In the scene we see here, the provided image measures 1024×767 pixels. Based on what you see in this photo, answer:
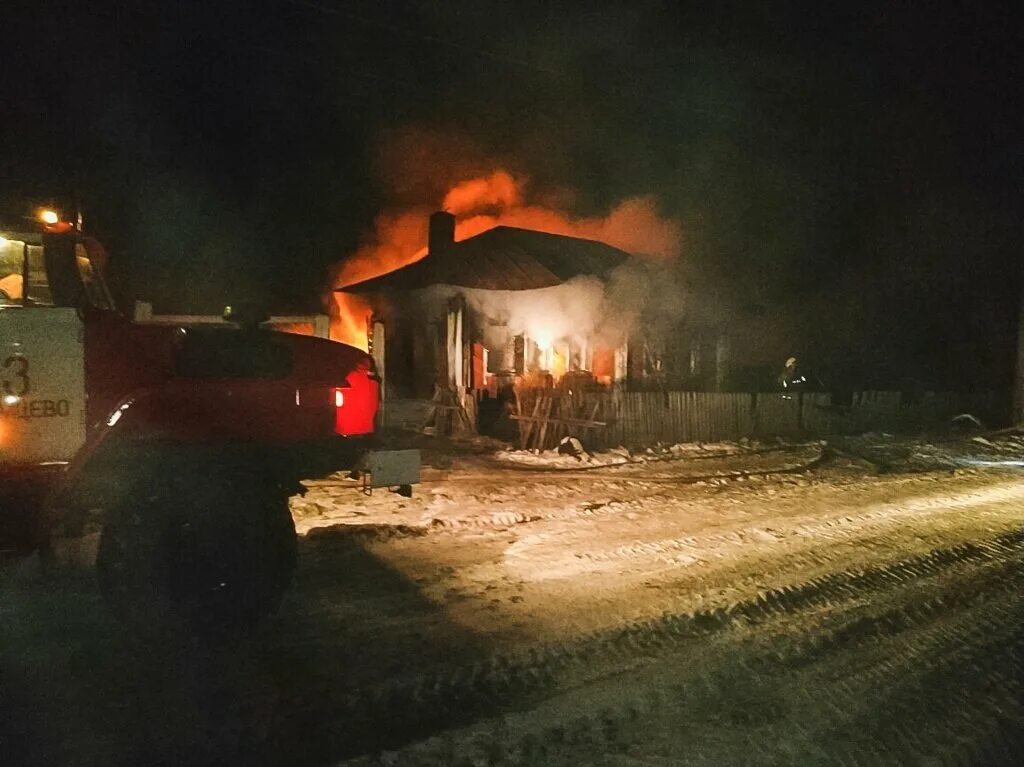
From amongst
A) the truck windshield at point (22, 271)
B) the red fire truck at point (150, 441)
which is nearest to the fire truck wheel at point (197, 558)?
the red fire truck at point (150, 441)

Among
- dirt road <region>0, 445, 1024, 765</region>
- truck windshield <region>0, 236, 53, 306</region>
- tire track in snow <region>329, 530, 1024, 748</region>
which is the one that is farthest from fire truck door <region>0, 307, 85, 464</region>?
tire track in snow <region>329, 530, 1024, 748</region>

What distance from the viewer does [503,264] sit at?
19.3 metres

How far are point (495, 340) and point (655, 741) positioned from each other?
1555 centimetres

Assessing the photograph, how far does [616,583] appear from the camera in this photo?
6289mm

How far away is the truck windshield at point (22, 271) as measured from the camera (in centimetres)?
505

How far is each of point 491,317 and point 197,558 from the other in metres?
14.3

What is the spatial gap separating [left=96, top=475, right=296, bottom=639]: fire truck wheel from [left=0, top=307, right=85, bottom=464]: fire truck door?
757 millimetres

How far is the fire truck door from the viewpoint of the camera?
4.80 m

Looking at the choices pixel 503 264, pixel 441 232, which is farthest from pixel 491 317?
pixel 441 232

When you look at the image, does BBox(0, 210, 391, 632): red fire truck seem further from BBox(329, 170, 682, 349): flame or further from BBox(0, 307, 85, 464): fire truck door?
BBox(329, 170, 682, 349): flame

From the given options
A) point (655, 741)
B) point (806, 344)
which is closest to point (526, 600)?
point (655, 741)

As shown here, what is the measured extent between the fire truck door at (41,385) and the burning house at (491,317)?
12173 millimetres

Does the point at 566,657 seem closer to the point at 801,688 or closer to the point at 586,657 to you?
the point at 586,657

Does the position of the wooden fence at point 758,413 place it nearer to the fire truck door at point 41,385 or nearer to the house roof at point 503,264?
the house roof at point 503,264
